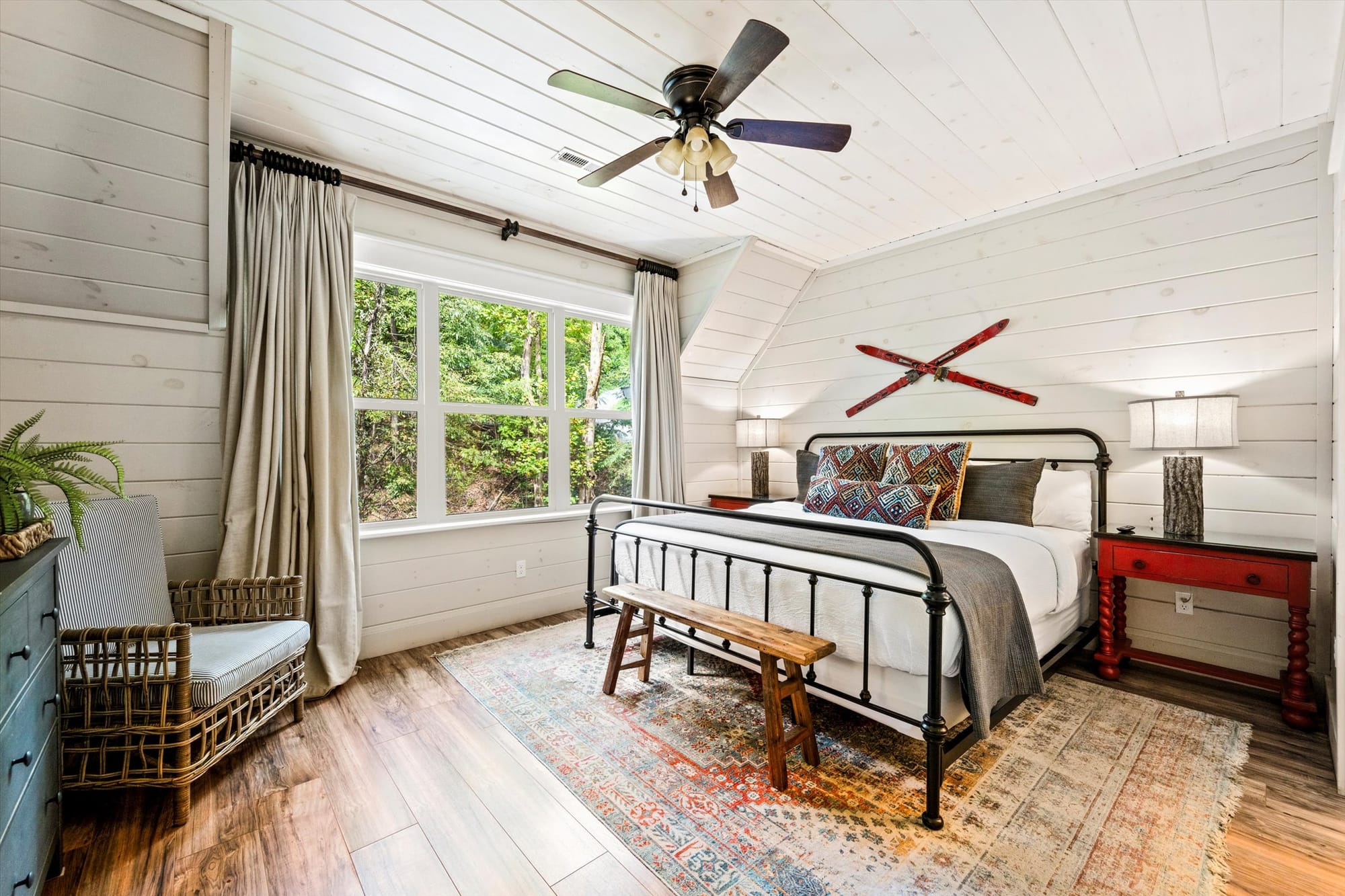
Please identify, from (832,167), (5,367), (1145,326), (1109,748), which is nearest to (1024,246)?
(1145,326)

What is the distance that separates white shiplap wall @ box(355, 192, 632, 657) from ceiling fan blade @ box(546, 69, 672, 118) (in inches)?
64.9

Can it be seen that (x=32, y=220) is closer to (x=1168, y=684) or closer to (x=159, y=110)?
(x=159, y=110)

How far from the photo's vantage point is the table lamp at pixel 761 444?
14.2ft

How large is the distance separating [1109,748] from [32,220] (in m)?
4.06

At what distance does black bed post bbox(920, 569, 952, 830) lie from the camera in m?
1.58

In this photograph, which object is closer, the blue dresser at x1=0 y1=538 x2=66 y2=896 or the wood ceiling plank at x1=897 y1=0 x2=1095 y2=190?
the blue dresser at x1=0 y1=538 x2=66 y2=896

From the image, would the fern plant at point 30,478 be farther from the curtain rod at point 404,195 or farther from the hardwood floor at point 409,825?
the curtain rod at point 404,195

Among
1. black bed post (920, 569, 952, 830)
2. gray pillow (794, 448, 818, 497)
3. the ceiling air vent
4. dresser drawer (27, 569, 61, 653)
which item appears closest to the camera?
dresser drawer (27, 569, 61, 653)

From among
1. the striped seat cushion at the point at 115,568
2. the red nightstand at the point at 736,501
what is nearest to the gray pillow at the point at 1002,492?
the red nightstand at the point at 736,501

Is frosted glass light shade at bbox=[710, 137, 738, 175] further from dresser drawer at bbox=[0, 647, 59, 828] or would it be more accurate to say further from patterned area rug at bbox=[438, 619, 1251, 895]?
dresser drawer at bbox=[0, 647, 59, 828]

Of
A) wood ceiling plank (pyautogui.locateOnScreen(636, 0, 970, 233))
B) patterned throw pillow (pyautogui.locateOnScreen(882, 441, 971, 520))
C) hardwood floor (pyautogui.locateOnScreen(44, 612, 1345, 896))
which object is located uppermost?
wood ceiling plank (pyautogui.locateOnScreen(636, 0, 970, 233))

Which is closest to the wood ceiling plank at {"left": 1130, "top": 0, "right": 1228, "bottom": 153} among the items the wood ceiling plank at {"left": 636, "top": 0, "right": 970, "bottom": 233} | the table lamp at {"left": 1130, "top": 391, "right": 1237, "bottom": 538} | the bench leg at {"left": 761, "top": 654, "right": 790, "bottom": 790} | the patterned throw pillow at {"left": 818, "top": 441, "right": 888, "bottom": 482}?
the wood ceiling plank at {"left": 636, "top": 0, "right": 970, "bottom": 233}

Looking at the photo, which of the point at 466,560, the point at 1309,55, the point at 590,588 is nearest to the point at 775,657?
the point at 590,588

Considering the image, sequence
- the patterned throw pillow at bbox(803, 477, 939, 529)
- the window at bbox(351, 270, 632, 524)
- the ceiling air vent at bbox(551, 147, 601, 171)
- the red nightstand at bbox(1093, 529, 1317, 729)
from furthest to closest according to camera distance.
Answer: the window at bbox(351, 270, 632, 524) → the patterned throw pillow at bbox(803, 477, 939, 529) → the ceiling air vent at bbox(551, 147, 601, 171) → the red nightstand at bbox(1093, 529, 1317, 729)
